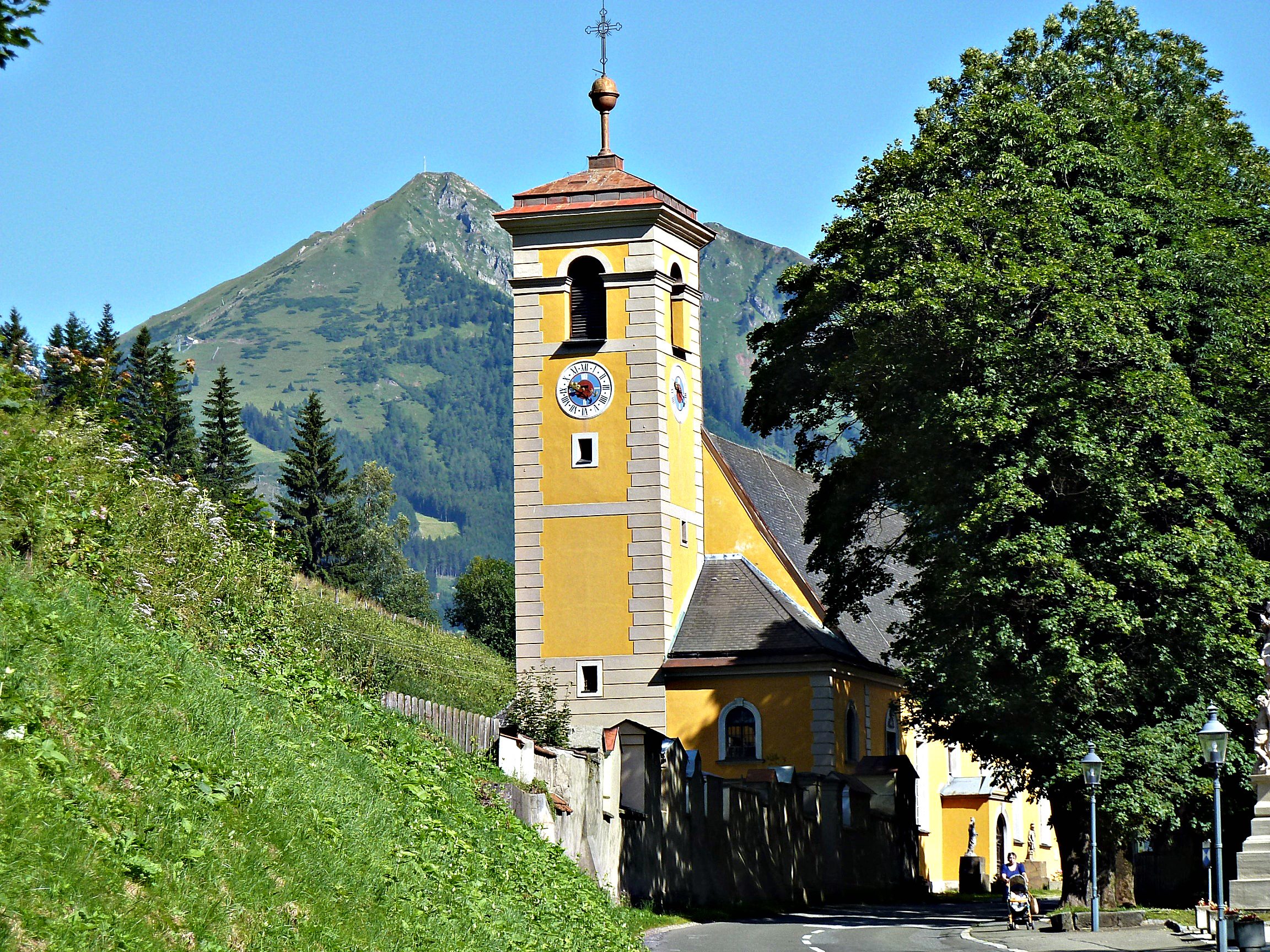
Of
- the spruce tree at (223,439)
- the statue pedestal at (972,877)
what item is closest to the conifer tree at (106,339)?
the spruce tree at (223,439)

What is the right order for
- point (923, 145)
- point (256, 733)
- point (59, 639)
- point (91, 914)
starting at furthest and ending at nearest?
point (923, 145), point (256, 733), point (59, 639), point (91, 914)

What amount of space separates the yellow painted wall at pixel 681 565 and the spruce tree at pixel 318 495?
136ft

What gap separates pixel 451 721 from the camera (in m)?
22.0

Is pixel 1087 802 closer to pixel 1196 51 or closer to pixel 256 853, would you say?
pixel 1196 51

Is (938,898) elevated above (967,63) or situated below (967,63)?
below

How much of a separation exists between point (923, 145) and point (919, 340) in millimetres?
4848

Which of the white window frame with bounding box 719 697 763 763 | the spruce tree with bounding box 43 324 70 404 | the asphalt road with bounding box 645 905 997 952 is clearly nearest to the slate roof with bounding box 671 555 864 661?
the white window frame with bounding box 719 697 763 763

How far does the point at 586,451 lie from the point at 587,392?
64.7 inches

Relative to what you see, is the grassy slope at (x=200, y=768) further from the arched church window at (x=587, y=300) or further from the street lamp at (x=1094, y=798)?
the arched church window at (x=587, y=300)

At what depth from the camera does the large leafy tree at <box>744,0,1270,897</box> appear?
2931cm

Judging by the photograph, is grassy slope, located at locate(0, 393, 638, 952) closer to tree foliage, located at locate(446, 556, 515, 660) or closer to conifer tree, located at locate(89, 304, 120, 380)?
conifer tree, located at locate(89, 304, 120, 380)

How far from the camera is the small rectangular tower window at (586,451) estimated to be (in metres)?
47.0

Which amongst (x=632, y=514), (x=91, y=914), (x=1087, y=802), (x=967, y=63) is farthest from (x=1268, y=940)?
(x=632, y=514)

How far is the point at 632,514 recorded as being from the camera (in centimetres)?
4650
